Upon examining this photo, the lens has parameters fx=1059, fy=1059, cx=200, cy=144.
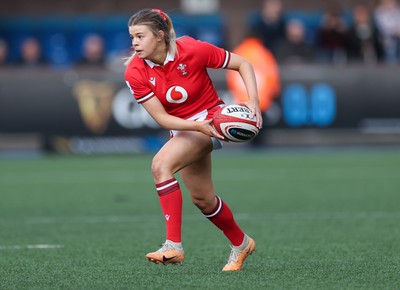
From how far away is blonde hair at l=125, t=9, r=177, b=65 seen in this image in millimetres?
6293

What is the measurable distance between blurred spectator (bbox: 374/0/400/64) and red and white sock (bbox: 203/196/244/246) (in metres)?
11.9

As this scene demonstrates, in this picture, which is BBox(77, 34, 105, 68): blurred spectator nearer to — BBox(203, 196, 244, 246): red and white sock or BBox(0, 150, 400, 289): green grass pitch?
BBox(0, 150, 400, 289): green grass pitch

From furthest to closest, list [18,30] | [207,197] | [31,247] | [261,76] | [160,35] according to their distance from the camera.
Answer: [18,30] → [261,76] → [31,247] → [207,197] → [160,35]

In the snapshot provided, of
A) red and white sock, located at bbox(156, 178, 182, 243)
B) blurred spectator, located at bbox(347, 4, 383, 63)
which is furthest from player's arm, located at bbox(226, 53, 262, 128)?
blurred spectator, located at bbox(347, 4, 383, 63)

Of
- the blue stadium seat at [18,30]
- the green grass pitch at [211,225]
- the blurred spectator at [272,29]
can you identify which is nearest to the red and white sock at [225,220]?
the green grass pitch at [211,225]

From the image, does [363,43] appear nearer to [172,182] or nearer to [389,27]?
[389,27]

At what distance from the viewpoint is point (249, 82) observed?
6.48 m

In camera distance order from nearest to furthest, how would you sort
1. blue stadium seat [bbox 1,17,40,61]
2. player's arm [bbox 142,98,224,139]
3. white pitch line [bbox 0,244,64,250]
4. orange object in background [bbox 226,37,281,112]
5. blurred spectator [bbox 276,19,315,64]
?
player's arm [bbox 142,98,224,139], white pitch line [bbox 0,244,64,250], orange object in background [bbox 226,37,281,112], blurred spectator [bbox 276,19,315,64], blue stadium seat [bbox 1,17,40,61]

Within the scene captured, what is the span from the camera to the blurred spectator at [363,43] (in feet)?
59.1

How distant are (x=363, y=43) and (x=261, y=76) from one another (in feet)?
7.17

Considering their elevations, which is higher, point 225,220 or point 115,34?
point 225,220

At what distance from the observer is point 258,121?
620cm

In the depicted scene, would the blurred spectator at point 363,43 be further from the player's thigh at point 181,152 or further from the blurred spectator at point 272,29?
the player's thigh at point 181,152

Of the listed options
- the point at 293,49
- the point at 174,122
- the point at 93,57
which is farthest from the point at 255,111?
the point at 93,57
